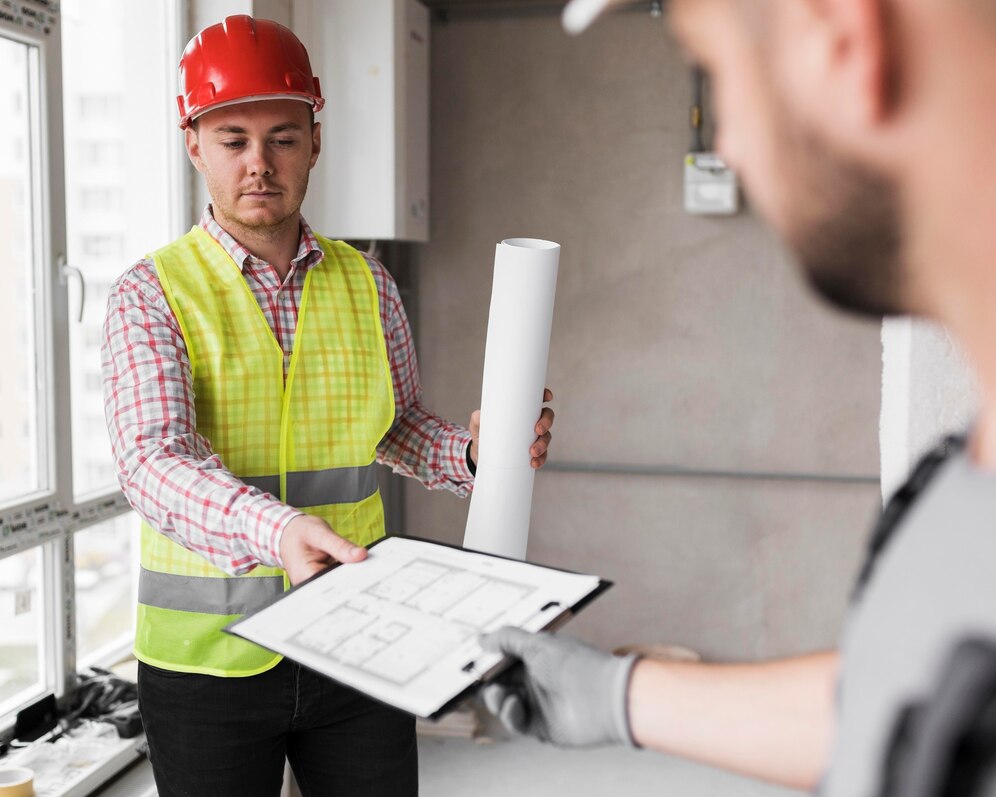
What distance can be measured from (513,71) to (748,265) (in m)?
1.09

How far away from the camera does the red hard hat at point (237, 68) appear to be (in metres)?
1.52

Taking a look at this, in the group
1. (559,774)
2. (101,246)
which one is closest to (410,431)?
(101,246)

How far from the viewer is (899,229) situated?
1.55ft

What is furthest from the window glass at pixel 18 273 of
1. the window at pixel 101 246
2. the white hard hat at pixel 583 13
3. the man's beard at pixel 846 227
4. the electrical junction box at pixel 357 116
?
the man's beard at pixel 846 227

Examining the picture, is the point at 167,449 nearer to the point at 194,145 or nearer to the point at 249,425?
the point at 249,425

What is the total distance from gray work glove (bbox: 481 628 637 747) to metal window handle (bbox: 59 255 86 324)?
5.34 ft

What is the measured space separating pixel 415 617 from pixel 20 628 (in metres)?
1.55

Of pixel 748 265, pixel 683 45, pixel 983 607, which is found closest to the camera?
pixel 983 607

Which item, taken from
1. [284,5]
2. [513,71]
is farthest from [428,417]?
[513,71]

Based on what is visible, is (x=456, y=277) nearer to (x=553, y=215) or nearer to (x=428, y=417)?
(x=553, y=215)

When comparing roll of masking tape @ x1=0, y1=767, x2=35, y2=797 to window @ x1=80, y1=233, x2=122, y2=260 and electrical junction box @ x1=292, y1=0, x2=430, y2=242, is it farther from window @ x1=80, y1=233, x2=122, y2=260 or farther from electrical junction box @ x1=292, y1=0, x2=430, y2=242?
electrical junction box @ x1=292, y1=0, x2=430, y2=242

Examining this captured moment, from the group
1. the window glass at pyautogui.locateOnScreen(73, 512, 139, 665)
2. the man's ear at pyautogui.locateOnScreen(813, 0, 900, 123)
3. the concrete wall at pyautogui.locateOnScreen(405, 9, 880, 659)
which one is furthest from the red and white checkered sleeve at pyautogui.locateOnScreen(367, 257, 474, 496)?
the concrete wall at pyautogui.locateOnScreen(405, 9, 880, 659)

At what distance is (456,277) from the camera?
3.64 m

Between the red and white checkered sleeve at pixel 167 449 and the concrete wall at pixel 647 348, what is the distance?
220 cm
